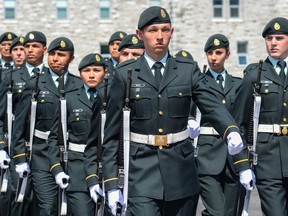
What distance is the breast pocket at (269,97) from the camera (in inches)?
351

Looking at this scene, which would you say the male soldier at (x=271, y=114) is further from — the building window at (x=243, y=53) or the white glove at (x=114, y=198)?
the building window at (x=243, y=53)

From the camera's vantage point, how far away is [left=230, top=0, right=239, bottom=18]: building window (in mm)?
49000

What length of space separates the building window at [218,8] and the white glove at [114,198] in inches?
1668

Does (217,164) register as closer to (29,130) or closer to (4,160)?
(29,130)

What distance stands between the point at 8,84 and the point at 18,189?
1.59 meters

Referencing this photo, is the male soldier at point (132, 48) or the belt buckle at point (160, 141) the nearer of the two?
the belt buckle at point (160, 141)

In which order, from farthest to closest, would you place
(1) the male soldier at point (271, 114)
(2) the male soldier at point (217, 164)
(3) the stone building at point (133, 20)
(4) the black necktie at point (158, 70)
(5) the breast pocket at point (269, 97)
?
(3) the stone building at point (133, 20)
(2) the male soldier at point (217, 164)
(5) the breast pocket at point (269, 97)
(1) the male soldier at point (271, 114)
(4) the black necktie at point (158, 70)

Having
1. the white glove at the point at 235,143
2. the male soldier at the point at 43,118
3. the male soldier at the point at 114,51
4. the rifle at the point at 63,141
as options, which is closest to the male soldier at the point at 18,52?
the male soldier at the point at 114,51

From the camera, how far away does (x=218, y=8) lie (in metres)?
49.2

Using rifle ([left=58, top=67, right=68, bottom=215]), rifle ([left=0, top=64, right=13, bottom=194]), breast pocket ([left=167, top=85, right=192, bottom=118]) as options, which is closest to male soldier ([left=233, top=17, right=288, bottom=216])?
breast pocket ([left=167, top=85, right=192, bottom=118])

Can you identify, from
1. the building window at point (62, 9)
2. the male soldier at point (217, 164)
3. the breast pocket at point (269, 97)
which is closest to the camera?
the breast pocket at point (269, 97)

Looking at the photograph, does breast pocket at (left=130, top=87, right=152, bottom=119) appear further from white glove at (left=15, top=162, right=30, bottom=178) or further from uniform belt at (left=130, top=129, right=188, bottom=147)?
white glove at (left=15, top=162, right=30, bottom=178)

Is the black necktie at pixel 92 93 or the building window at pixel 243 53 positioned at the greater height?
the building window at pixel 243 53

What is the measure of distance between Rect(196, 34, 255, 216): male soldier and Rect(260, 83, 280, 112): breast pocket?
4.71 ft
